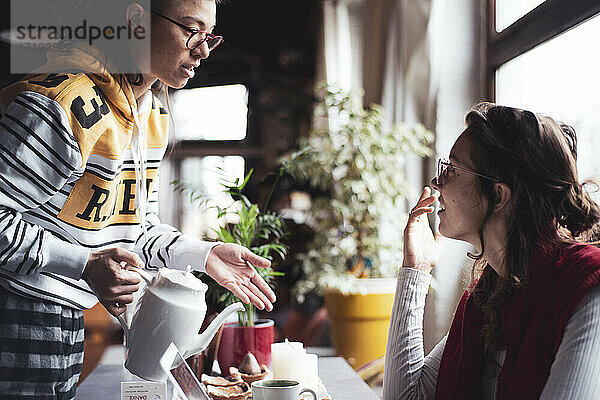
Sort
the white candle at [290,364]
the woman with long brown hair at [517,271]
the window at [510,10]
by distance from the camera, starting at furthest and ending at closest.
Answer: the window at [510,10], the white candle at [290,364], the woman with long brown hair at [517,271]

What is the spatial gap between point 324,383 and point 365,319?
1.24 m

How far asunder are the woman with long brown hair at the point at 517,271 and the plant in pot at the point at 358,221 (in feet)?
4.34

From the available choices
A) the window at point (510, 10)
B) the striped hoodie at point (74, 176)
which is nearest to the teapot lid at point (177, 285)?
the striped hoodie at point (74, 176)

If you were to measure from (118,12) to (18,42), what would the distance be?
2866 mm

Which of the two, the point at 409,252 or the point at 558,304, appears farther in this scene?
the point at 409,252

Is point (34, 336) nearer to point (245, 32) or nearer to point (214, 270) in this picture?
point (214, 270)

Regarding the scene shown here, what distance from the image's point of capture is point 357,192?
2832 millimetres

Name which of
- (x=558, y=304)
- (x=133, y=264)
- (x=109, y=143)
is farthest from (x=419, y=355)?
(x=109, y=143)

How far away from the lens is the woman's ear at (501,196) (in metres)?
1.16

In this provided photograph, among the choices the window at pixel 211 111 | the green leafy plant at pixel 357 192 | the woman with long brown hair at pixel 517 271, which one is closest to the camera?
the woman with long brown hair at pixel 517 271

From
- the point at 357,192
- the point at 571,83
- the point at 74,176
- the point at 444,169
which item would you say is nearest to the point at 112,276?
the point at 74,176

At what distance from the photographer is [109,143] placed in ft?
3.65

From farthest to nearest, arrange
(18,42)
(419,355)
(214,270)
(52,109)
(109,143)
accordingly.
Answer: (18,42) → (419,355) → (214,270) → (109,143) → (52,109)

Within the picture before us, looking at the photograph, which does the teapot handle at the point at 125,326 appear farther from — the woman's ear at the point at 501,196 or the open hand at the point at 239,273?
the woman's ear at the point at 501,196
